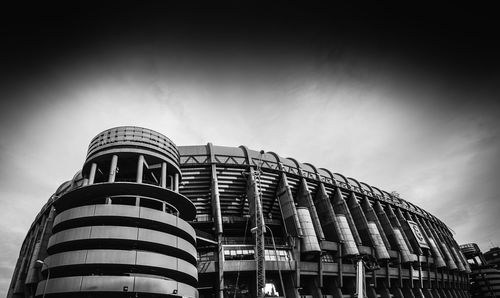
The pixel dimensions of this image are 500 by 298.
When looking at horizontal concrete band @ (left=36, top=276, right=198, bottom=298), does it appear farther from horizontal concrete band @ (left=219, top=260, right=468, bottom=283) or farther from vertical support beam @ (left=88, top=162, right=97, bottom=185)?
vertical support beam @ (left=88, top=162, right=97, bottom=185)

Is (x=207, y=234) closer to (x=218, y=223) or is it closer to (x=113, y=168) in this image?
(x=218, y=223)

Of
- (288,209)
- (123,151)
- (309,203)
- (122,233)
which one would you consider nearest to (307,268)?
(288,209)

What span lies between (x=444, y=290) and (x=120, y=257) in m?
91.7

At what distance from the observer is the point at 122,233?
34625mm

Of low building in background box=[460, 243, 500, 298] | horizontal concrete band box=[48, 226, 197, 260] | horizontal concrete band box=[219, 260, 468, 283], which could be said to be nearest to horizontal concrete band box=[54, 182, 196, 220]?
horizontal concrete band box=[48, 226, 197, 260]

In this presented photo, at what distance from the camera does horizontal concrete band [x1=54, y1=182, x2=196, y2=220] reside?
127 feet

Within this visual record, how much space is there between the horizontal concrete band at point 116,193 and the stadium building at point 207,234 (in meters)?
0.16

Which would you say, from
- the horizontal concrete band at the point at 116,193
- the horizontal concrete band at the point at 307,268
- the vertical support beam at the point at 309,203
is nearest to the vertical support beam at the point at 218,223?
the horizontal concrete band at the point at 307,268

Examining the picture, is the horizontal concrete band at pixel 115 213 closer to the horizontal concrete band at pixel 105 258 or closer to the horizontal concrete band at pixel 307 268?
the horizontal concrete band at pixel 105 258

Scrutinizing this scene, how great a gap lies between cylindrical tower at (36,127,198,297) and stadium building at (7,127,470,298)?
142mm

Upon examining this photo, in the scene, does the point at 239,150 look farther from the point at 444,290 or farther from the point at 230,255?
the point at 444,290

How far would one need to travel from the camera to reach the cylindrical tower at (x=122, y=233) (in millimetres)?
32406

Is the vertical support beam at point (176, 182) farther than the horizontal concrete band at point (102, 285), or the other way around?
the vertical support beam at point (176, 182)

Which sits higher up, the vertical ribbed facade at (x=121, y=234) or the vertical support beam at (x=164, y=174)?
the vertical support beam at (x=164, y=174)
